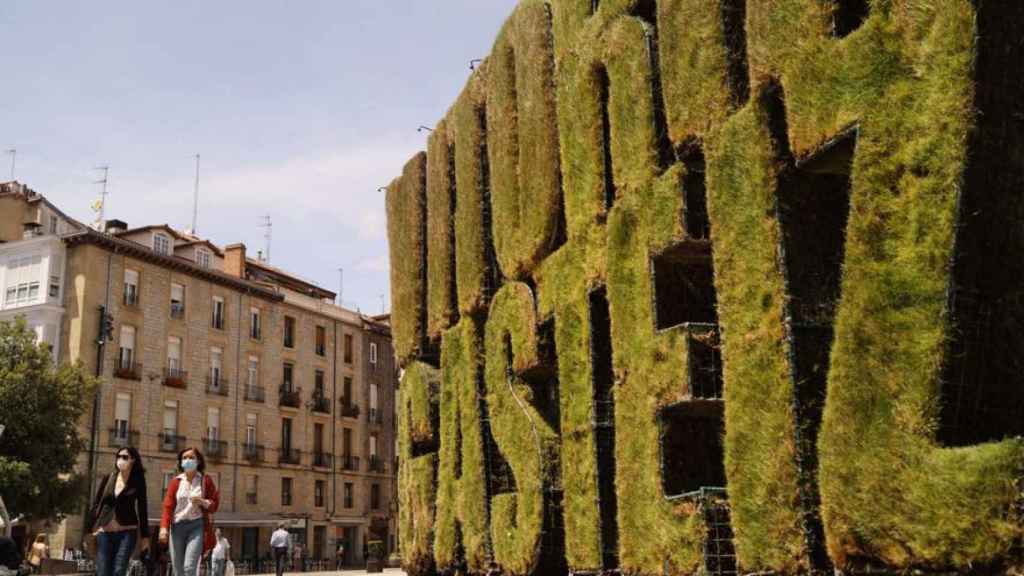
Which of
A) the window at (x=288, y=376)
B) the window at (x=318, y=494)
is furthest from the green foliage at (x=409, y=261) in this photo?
the window at (x=318, y=494)

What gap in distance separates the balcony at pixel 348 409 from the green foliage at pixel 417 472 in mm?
39693

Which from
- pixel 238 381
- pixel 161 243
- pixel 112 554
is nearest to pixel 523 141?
pixel 112 554

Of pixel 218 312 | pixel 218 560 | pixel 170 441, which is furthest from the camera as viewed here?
pixel 218 312

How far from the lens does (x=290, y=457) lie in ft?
180

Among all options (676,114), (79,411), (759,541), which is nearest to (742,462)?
(759,541)

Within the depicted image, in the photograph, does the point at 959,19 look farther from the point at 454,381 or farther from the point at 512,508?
the point at 454,381

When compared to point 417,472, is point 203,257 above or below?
above

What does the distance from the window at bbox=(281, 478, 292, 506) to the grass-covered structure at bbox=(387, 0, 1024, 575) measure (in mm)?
37368

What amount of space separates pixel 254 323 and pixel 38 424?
18.9 meters

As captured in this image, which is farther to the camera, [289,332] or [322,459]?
[322,459]

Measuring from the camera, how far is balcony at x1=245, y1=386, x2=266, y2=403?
174 feet

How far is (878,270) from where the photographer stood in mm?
8719

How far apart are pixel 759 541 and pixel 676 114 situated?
460 cm

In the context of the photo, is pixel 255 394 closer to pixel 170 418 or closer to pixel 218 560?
pixel 170 418
